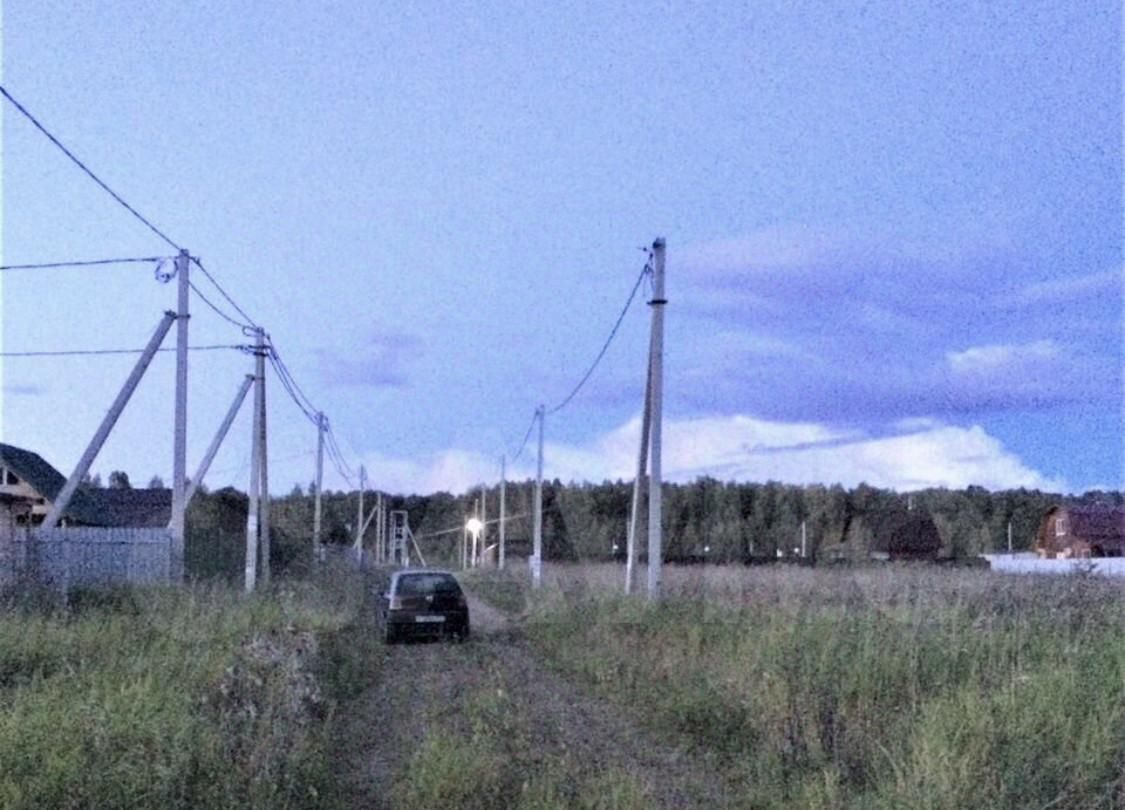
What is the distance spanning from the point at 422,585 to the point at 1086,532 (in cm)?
3826

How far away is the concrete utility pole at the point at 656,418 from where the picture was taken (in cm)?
2019

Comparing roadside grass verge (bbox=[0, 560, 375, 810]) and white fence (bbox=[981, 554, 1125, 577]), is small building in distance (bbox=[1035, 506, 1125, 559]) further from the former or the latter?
roadside grass verge (bbox=[0, 560, 375, 810])

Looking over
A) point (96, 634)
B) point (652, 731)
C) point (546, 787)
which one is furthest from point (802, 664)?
point (96, 634)

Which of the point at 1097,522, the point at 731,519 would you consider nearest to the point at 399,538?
the point at 731,519

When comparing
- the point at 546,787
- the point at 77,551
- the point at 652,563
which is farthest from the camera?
the point at 77,551

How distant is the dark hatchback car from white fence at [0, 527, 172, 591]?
4.69 m

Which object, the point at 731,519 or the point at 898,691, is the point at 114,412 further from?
the point at 731,519

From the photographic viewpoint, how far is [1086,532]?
2037 inches

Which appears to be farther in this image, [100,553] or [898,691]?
[100,553]

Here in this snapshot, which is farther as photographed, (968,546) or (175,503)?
(968,546)

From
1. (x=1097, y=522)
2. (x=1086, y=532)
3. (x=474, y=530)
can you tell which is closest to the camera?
(x=1097, y=522)

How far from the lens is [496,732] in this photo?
34.9 ft

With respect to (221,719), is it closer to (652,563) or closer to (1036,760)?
(1036,760)

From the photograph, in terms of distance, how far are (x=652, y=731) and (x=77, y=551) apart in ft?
53.9
